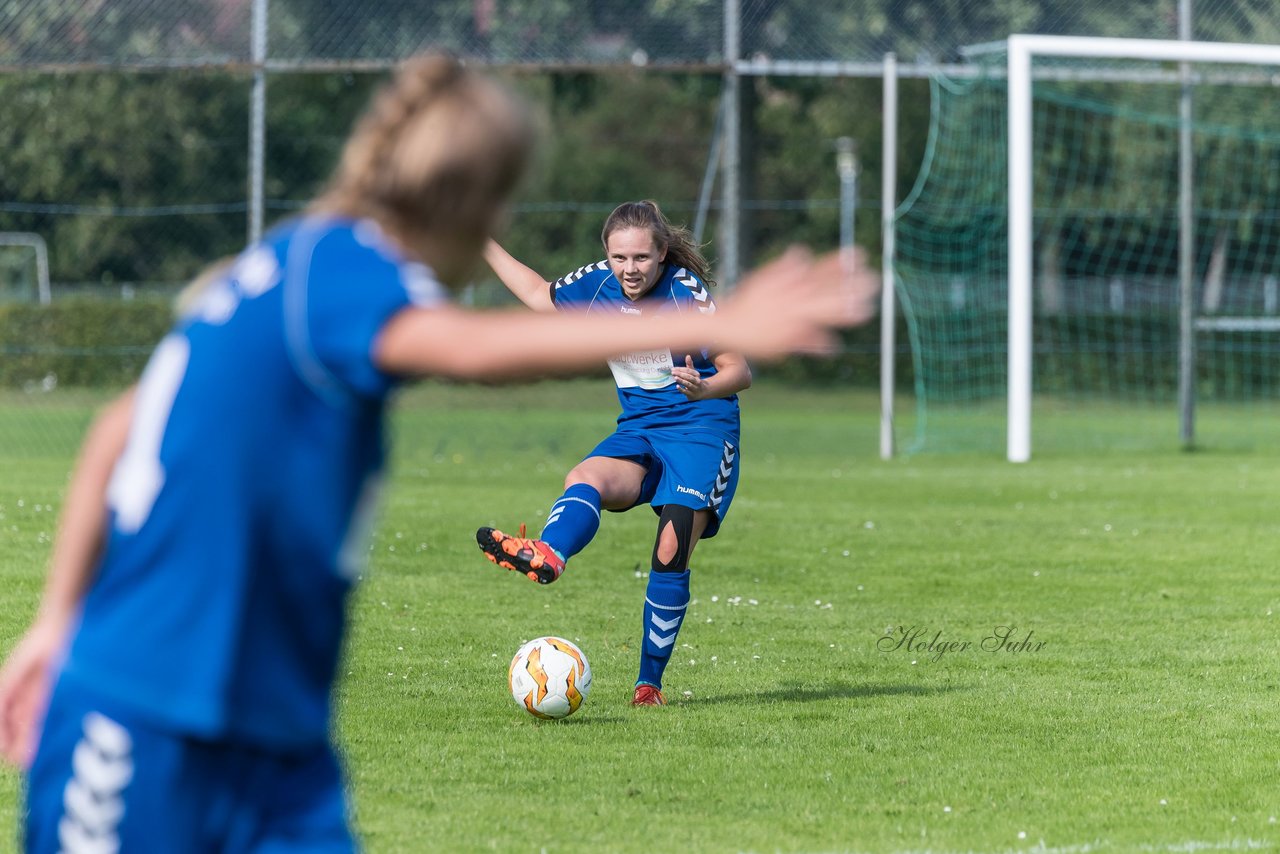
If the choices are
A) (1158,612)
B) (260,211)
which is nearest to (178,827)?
(1158,612)

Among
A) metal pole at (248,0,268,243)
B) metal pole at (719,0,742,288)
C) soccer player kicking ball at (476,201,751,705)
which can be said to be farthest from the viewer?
metal pole at (719,0,742,288)

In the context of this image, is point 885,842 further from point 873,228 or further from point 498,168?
point 873,228

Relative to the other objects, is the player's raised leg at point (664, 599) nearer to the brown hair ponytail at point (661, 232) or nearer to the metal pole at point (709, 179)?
the brown hair ponytail at point (661, 232)

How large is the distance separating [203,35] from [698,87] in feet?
50.1

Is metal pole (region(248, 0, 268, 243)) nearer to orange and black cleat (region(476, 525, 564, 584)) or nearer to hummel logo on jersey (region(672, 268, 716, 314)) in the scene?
hummel logo on jersey (region(672, 268, 716, 314))

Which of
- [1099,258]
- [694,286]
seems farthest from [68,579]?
[1099,258]

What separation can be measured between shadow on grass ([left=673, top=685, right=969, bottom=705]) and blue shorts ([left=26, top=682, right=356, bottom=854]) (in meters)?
4.31

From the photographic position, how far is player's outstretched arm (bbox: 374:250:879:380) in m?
2.23

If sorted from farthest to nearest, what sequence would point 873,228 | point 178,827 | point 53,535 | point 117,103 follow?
point 873,228
point 117,103
point 53,535
point 178,827

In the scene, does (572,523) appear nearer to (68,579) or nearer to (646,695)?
(646,695)

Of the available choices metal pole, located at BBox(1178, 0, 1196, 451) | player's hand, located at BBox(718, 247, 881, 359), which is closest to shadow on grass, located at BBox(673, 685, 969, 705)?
player's hand, located at BBox(718, 247, 881, 359)

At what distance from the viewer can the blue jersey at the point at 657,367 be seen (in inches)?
268

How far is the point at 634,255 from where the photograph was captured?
664 centimetres

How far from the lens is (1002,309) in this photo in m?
24.1
